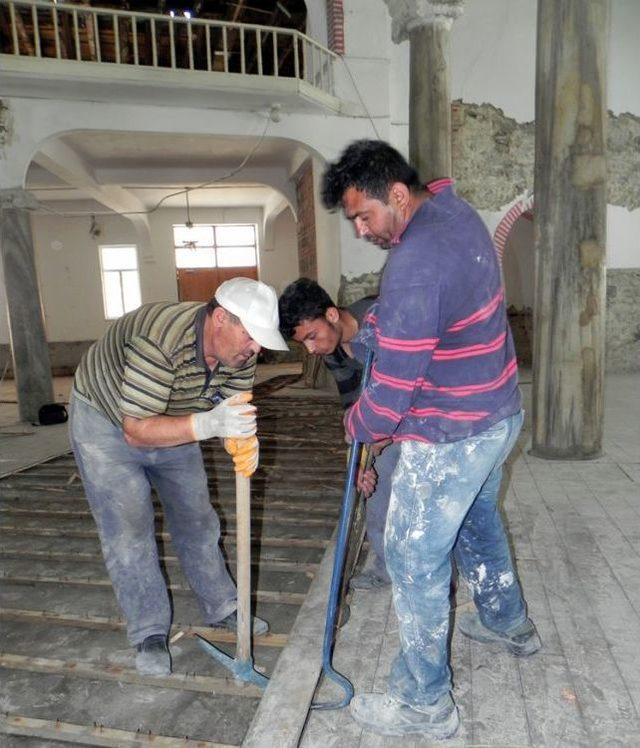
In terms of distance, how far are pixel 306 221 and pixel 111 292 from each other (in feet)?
24.3

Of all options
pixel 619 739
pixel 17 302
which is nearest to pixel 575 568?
pixel 619 739

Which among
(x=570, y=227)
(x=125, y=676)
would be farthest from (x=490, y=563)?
(x=570, y=227)

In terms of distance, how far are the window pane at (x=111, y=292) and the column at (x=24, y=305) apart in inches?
326

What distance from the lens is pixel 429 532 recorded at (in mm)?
1753

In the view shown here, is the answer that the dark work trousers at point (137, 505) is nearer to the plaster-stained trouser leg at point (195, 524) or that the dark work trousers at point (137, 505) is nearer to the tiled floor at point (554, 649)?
the plaster-stained trouser leg at point (195, 524)

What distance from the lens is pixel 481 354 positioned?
1717mm

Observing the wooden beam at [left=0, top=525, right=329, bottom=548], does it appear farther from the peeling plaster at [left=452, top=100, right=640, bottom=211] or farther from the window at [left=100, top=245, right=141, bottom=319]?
the window at [left=100, top=245, right=141, bottom=319]

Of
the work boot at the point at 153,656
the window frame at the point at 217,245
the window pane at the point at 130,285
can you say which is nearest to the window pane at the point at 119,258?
the window pane at the point at 130,285

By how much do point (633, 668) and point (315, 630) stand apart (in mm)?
1198

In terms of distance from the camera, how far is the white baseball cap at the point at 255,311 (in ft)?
6.87

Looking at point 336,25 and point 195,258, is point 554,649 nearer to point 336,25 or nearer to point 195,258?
point 336,25

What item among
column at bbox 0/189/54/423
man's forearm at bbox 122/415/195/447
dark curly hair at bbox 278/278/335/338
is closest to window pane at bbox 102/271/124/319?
column at bbox 0/189/54/423

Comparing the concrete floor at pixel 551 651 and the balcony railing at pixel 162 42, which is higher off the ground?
the balcony railing at pixel 162 42

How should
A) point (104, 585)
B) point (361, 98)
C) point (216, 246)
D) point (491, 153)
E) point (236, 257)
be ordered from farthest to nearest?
point (236, 257)
point (216, 246)
point (491, 153)
point (361, 98)
point (104, 585)
